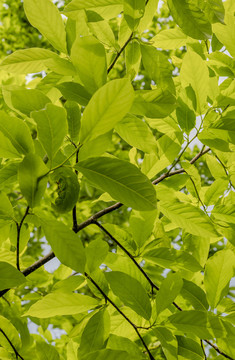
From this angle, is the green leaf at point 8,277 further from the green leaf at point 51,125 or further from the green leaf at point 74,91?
the green leaf at point 74,91

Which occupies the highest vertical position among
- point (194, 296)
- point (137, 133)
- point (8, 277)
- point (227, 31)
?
point (227, 31)

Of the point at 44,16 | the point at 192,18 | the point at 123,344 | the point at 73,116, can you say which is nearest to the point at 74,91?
the point at 73,116

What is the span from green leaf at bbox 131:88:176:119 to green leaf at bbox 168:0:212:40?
0.51 ft

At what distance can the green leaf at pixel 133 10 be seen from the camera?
850 mm

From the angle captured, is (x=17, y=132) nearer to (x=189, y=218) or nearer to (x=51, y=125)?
(x=51, y=125)

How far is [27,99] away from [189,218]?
546mm

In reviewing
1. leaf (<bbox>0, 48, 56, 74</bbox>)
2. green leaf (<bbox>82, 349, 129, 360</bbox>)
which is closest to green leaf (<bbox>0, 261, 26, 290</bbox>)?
green leaf (<bbox>82, 349, 129, 360</bbox>)

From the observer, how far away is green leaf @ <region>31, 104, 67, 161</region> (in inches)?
25.3

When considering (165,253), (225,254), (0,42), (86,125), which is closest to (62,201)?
(86,125)

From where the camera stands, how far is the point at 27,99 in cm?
76

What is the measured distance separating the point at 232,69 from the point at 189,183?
16.9 inches

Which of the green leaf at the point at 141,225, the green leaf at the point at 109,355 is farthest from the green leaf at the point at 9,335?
the green leaf at the point at 141,225

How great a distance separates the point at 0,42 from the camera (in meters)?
5.05

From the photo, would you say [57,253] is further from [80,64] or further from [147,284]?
[147,284]
